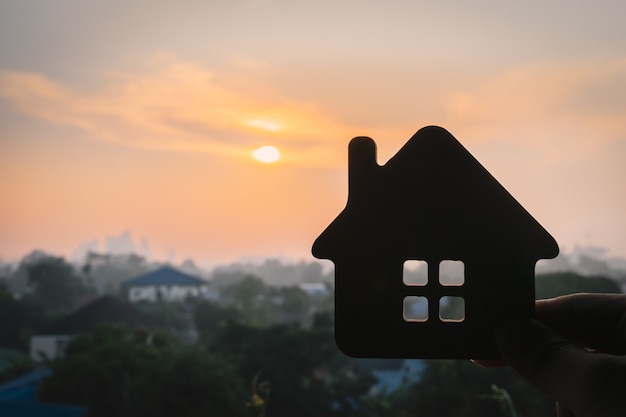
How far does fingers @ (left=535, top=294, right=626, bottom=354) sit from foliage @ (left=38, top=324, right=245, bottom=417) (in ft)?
3.08

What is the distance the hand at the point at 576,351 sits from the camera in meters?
0.38

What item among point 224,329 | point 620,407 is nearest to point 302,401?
point 224,329

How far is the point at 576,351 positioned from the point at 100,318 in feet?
4.59

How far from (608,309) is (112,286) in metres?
1.51

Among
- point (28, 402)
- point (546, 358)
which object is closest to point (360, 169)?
point (546, 358)

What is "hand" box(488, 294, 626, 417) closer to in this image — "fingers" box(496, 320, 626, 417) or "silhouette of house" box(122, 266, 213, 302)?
"fingers" box(496, 320, 626, 417)

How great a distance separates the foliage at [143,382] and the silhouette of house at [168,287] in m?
0.24

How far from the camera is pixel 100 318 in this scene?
5.13ft

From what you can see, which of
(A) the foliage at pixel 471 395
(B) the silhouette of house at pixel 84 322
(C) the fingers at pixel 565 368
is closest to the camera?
(C) the fingers at pixel 565 368

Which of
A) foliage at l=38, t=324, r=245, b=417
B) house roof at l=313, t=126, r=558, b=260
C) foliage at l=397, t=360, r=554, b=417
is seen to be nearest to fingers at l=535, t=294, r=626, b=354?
house roof at l=313, t=126, r=558, b=260

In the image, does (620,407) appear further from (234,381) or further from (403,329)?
(234,381)

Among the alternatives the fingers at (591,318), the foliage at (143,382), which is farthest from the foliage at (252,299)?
the fingers at (591,318)

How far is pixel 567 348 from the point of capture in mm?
421

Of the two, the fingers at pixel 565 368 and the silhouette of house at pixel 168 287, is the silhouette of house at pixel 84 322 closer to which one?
the silhouette of house at pixel 168 287
